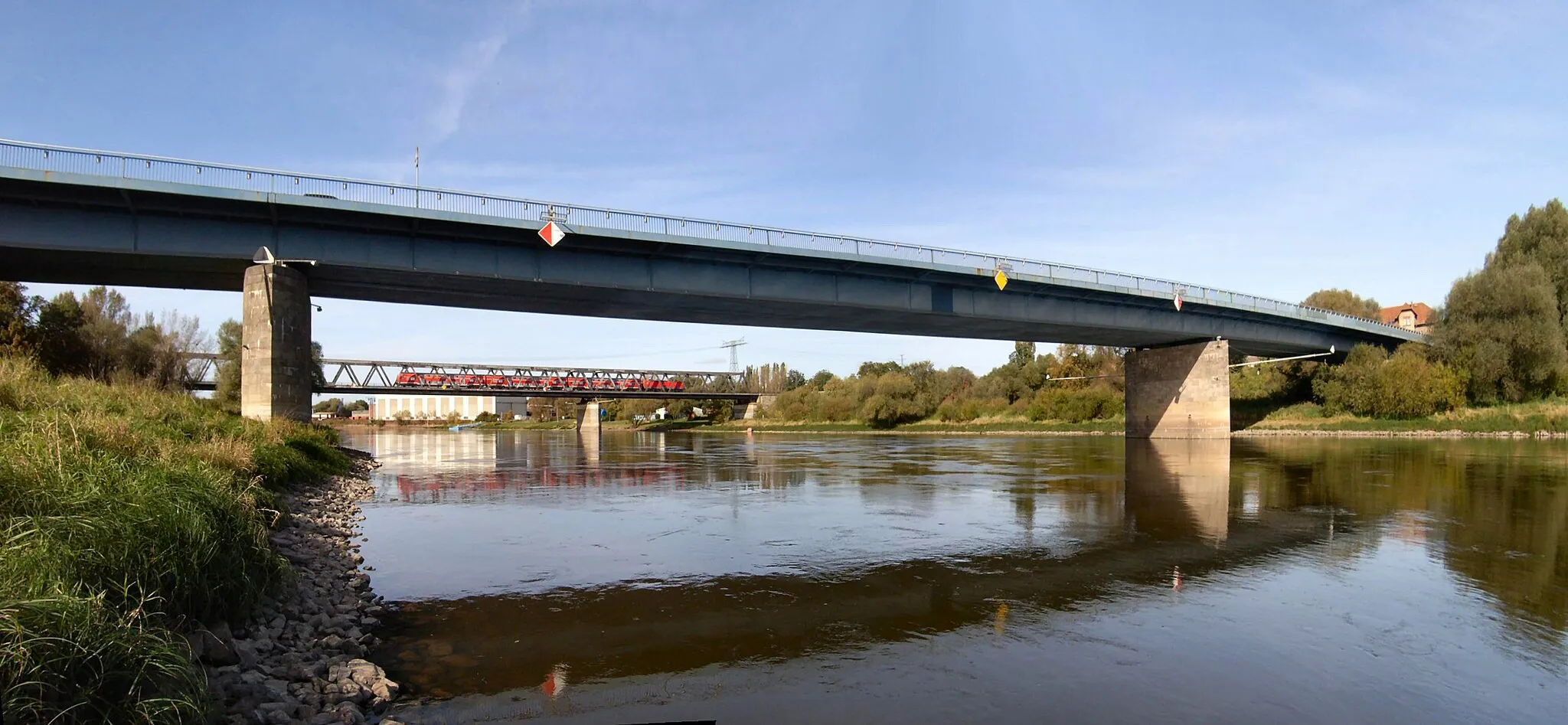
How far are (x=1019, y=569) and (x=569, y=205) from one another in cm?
2561

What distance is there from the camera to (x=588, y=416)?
440 ft

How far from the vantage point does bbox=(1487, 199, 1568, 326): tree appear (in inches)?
2484

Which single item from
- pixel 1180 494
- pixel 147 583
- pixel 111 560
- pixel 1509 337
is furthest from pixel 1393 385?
→ pixel 111 560

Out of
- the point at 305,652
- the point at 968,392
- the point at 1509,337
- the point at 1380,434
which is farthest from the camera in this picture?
the point at 968,392

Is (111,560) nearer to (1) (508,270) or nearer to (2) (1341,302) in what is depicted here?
(1) (508,270)

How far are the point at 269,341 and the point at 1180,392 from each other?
58745 mm

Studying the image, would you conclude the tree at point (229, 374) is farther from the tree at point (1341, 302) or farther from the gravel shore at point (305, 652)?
the tree at point (1341, 302)

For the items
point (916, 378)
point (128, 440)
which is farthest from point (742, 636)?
point (916, 378)

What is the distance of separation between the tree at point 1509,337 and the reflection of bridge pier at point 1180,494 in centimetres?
2997

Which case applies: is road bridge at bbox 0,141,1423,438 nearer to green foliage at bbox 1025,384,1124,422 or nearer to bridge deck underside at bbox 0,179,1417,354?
bridge deck underside at bbox 0,179,1417,354

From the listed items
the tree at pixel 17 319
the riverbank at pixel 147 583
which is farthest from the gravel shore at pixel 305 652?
the tree at pixel 17 319

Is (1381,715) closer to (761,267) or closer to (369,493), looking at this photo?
(369,493)

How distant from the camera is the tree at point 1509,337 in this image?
57.3m

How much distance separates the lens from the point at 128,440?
485 inches
